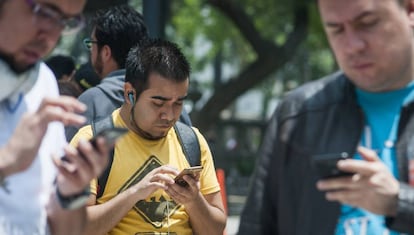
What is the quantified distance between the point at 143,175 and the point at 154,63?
0.58m

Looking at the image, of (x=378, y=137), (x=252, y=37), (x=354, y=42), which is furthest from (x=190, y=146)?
(x=252, y=37)

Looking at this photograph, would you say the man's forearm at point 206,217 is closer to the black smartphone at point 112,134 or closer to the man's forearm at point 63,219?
the man's forearm at point 63,219

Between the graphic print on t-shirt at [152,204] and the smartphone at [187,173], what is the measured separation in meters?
0.20

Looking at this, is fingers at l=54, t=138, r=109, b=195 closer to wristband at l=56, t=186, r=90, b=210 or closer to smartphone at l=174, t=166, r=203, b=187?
wristband at l=56, t=186, r=90, b=210

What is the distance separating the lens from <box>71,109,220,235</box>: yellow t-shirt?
14.1 ft

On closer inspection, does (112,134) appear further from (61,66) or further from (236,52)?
(236,52)

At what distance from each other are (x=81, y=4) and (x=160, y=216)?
1.63m

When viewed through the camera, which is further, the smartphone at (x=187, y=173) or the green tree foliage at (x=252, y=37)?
the green tree foliage at (x=252, y=37)

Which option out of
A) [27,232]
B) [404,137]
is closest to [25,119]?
[27,232]

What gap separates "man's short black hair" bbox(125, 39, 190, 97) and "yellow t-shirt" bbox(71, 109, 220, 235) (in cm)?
21

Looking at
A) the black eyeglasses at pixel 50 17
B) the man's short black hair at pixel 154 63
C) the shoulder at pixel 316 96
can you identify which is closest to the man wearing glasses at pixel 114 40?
the man's short black hair at pixel 154 63

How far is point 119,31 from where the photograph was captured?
543cm

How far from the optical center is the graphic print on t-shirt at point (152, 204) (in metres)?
4.32

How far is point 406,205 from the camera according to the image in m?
2.50
